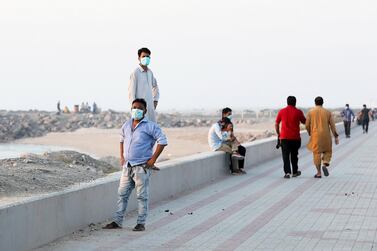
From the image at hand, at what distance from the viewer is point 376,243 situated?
28.6 feet

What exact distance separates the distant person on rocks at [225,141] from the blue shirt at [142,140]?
7.44 m

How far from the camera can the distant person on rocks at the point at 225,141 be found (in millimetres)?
17172

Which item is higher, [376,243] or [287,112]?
[287,112]

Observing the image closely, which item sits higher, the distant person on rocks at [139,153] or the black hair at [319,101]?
the black hair at [319,101]

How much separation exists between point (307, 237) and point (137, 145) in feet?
7.68

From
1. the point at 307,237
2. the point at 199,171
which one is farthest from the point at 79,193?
the point at 199,171

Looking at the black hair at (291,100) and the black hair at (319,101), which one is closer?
the black hair at (319,101)

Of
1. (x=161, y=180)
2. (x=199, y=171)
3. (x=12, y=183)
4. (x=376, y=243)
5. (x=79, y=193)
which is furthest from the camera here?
(x=199, y=171)

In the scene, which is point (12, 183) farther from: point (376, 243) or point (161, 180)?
point (376, 243)

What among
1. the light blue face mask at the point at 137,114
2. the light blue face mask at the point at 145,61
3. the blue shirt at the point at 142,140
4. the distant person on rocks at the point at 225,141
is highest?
the light blue face mask at the point at 145,61

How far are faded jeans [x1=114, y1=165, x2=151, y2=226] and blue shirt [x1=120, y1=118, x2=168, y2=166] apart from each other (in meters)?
0.12

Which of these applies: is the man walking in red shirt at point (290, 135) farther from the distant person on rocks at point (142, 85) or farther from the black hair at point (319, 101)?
the distant person on rocks at point (142, 85)

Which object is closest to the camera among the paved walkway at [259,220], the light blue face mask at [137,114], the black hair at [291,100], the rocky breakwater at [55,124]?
the paved walkway at [259,220]

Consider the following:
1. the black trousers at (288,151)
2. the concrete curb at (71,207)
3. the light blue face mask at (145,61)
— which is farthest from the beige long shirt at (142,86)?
the black trousers at (288,151)
